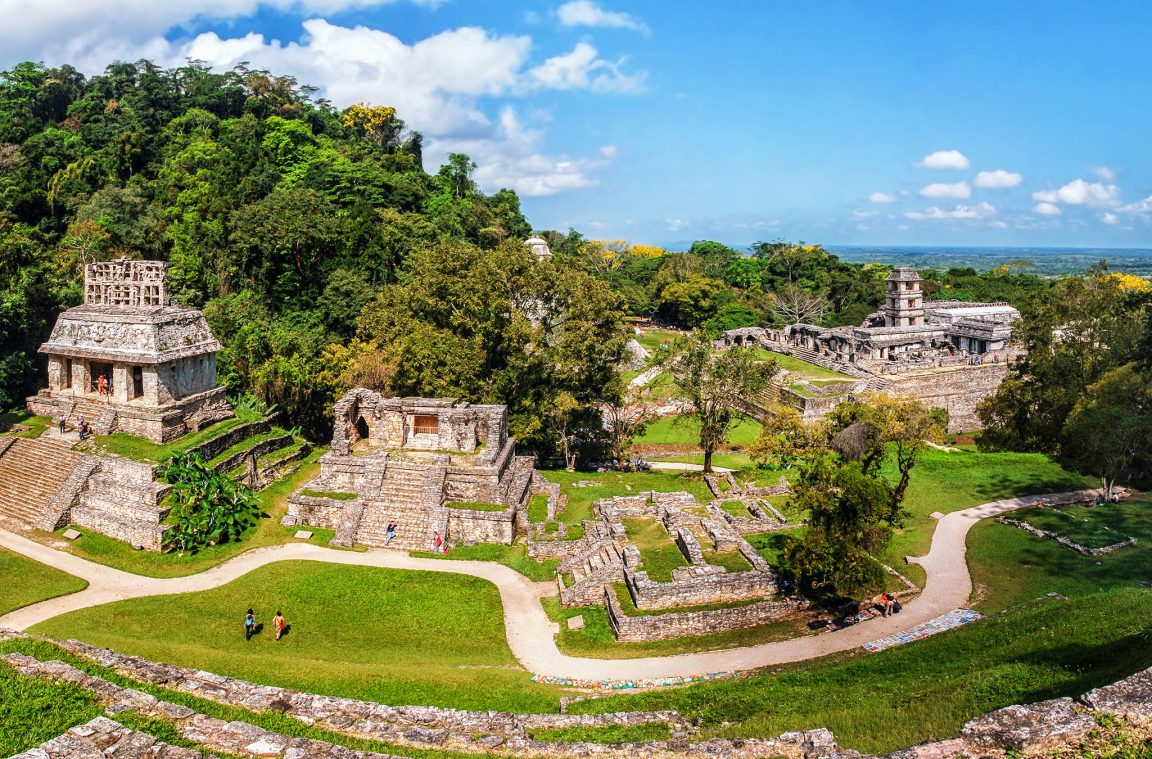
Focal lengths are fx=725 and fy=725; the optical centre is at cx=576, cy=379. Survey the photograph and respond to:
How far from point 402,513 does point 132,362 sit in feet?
38.2

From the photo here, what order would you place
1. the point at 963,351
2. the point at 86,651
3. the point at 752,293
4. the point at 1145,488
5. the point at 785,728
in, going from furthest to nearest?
the point at 752,293, the point at 963,351, the point at 1145,488, the point at 86,651, the point at 785,728

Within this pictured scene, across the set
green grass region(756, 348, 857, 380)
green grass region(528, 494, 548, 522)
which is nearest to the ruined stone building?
green grass region(528, 494, 548, 522)

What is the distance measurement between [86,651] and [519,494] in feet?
45.8

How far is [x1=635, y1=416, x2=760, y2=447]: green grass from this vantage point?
131ft

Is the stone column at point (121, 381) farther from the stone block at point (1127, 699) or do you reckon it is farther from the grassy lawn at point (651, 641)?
the stone block at point (1127, 699)

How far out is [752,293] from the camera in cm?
8475

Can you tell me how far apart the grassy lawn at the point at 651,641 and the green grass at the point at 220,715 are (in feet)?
22.0

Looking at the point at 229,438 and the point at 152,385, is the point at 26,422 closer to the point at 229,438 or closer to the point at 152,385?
the point at 152,385

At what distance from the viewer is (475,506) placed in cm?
2350

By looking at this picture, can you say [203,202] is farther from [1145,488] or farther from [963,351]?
[963,351]

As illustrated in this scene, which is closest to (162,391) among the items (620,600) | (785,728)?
(620,600)

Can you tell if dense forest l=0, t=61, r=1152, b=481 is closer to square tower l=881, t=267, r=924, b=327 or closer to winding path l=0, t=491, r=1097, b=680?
winding path l=0, t=491, r=1097, b=680

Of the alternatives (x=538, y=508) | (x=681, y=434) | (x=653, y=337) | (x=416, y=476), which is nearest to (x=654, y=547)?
(x=538, y=508)

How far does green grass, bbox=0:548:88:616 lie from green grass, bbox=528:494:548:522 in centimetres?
1275
